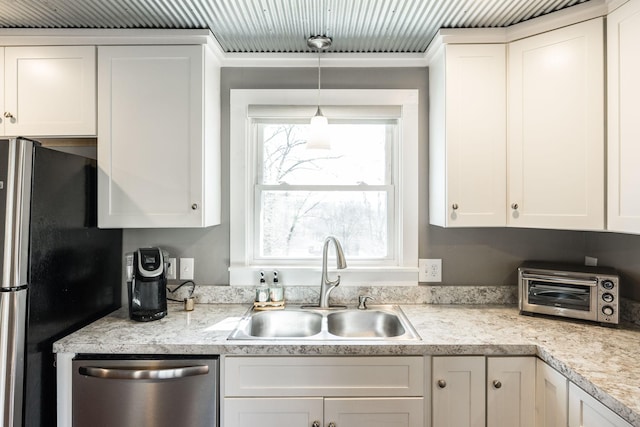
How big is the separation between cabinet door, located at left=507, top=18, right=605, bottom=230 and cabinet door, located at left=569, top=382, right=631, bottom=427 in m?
0.75

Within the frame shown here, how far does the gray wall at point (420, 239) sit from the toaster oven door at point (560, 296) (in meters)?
0.27

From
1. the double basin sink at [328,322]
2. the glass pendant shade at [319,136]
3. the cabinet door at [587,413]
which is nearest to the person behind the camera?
the cabinet door at [587,413]

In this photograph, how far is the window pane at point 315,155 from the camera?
219 cm

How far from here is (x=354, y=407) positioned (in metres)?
1.47

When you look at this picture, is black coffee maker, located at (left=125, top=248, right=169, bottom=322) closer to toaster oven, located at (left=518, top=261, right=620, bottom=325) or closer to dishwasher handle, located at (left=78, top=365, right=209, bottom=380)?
dishwasher handle, located at (left=78, top=365, right=209, bottom=380)

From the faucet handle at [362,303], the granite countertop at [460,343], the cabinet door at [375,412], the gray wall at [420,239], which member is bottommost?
the cabinet door at [375,412]

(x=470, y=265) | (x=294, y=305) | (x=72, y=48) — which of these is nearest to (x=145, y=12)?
(x=72, y=48)

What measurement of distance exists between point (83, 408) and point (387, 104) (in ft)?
6.82

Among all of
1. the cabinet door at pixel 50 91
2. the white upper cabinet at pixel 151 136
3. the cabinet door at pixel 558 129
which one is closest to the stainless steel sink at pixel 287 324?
the white upper cabinet at pixel 151 136

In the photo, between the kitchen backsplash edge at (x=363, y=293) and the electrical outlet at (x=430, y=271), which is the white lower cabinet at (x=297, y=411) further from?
the electrical outlet at (x=430, y=271)

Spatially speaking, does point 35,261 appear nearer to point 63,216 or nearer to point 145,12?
point 63,216

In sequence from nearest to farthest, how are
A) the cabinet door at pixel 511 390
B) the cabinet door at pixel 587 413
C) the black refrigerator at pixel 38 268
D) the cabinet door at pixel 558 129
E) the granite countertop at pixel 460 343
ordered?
the cabinet door at pixel 587 413
the granite countertop at pixel 460 343
the black refrigerator at pixel 38 268
the cabinet door at pixel 511 390
the cabinet door at pixel 558 129

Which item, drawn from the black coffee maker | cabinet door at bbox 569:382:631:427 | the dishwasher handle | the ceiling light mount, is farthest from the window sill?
the ceiling light mount

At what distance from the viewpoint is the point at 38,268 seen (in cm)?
144
